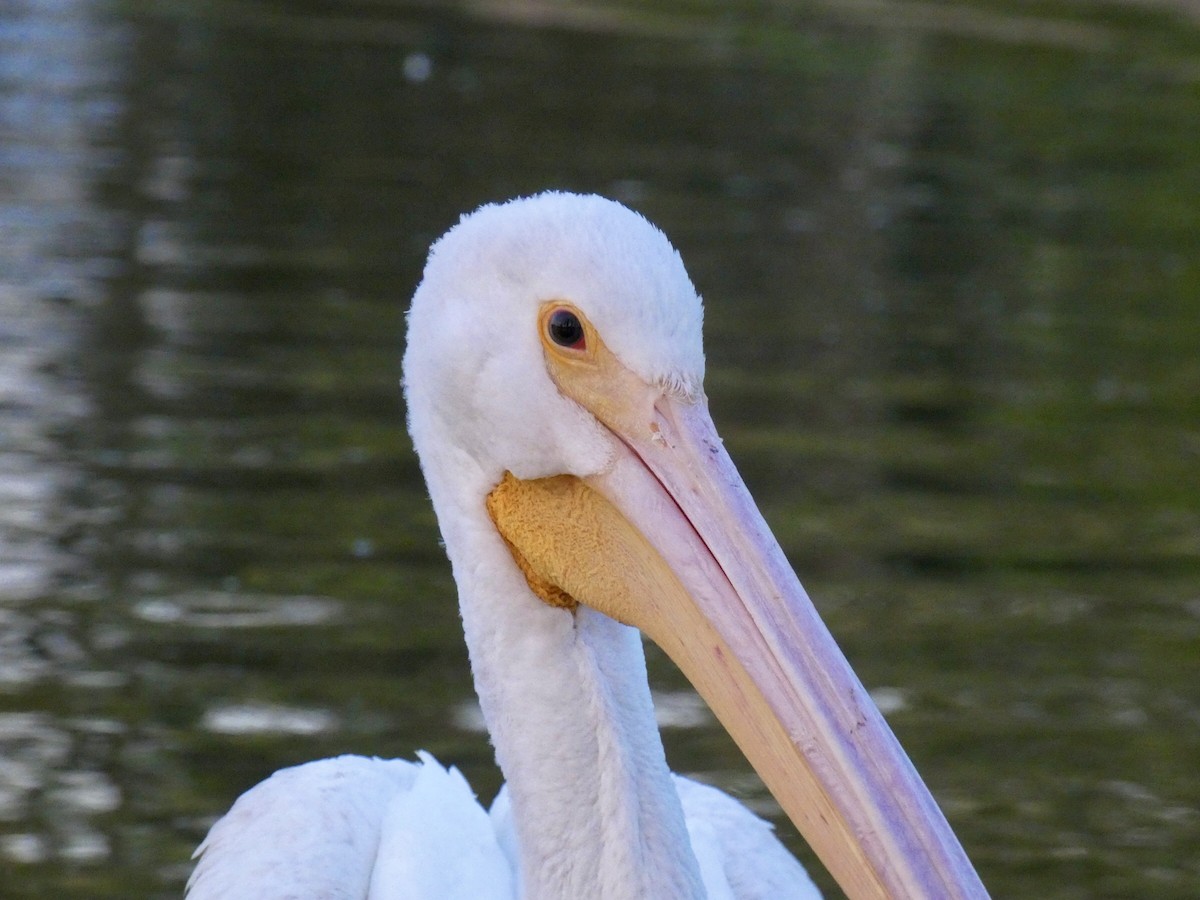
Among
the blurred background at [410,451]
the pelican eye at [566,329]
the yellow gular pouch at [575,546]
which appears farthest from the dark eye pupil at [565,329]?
the blurred background at [410,451]

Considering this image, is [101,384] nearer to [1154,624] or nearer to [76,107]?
[1154,624]

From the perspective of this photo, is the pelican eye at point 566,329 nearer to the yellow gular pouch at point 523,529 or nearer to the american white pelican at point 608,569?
the american white pelican at point 608,569

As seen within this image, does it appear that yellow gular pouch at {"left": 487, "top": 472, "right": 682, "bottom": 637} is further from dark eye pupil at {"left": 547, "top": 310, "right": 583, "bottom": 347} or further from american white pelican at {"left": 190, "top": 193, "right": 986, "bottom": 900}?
dark eye pupil at {"left": 547, "top": 310, "right": 583, "bottom": 347}

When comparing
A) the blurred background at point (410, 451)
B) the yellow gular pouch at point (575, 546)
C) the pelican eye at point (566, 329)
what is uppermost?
the blurred background at point (410, 451)

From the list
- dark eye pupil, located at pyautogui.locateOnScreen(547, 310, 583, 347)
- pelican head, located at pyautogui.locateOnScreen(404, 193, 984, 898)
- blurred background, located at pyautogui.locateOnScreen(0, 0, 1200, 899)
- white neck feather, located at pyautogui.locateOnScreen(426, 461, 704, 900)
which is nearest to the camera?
pelican head, located at pyautogui.locateOnScreen(404, 193, 984, 898)

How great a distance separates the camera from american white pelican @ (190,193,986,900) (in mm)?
2748

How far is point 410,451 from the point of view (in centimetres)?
805

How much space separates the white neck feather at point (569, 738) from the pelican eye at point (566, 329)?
0.32 m

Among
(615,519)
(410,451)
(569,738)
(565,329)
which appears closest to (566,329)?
(565,329)

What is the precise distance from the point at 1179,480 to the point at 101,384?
15.1 feet

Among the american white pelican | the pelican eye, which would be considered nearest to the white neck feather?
the american white pelican

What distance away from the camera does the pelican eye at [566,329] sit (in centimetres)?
302

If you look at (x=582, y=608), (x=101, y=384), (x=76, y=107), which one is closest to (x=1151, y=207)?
(x=76, y=107)

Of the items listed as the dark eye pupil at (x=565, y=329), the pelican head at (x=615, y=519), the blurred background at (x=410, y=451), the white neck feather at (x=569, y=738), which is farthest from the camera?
the blurred background at (x=410, y=451)
